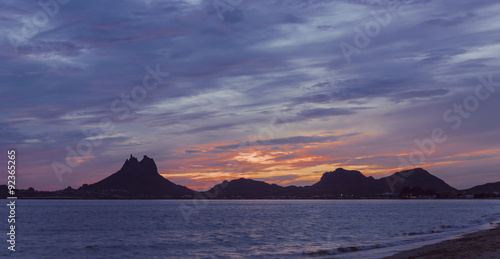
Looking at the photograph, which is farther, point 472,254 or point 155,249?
point 155,249

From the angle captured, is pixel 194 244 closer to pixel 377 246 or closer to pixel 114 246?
pixel 114 246

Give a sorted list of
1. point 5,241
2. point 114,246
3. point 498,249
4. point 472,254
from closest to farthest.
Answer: point 472,254, point 498,249, point 114,246, point 5,241

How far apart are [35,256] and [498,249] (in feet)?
139

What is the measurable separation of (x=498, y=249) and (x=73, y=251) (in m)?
41.6

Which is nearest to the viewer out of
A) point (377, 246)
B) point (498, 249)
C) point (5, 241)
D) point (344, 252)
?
point (498, 249)

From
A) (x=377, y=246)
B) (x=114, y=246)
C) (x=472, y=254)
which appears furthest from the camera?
(x=114, y=246)

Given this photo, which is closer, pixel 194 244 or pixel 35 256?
pixel 35 256

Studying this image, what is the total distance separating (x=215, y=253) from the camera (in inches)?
1759

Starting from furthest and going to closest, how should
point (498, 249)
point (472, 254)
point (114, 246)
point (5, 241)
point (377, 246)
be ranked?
point (5, 241) → point (114, 246) → point (377, 246) → point (498, 249) → point (472, 254)

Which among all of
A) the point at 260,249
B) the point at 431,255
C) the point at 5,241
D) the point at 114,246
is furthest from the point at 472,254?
the point at 5,241

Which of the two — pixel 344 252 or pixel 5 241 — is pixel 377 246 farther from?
pixel 5 241

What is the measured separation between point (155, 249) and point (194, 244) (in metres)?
6.14

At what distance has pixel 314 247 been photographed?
47.8m

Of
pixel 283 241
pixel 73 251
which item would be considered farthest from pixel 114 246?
pixel 283 241
